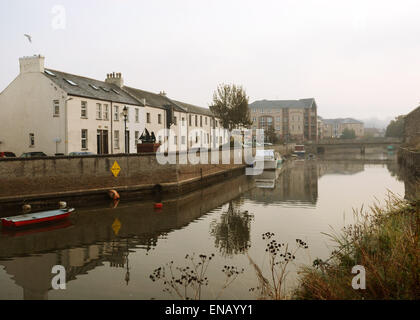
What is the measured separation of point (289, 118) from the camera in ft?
407

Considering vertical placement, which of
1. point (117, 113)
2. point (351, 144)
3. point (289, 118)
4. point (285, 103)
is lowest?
point (351, 144)

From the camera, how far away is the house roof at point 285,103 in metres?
125

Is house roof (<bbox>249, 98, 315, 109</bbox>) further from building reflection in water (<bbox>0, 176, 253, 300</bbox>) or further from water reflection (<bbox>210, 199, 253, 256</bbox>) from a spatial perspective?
water reflection (<bbox>210, 199, 253, 256</bbox>)

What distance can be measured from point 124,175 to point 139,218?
22.6 ft

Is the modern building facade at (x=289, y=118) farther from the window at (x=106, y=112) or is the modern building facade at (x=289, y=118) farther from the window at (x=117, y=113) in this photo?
the window at (x=106, y=112)

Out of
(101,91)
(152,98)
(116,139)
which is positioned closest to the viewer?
(101,91)

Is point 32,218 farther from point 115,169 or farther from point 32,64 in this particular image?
point 32,64

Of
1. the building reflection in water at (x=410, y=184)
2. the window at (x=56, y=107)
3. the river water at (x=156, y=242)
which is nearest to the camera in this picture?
the river water at (x=156, y=242)

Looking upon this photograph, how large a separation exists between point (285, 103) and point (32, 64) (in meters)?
108

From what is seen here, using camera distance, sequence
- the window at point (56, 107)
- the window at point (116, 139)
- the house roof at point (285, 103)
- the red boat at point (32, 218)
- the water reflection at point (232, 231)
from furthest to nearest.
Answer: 1. the house roof at point (285, 103)
2. the window at point (116, 139)
3. the window at point (56, 107)
4. the red boat at point (32, 218)
5. the water reflection at point (232, 231)

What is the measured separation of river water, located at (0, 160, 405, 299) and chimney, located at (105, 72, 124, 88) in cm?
2045

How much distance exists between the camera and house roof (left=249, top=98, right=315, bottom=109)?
12503 cm

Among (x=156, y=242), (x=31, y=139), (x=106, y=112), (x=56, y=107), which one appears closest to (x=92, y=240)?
(x=156, y=242)

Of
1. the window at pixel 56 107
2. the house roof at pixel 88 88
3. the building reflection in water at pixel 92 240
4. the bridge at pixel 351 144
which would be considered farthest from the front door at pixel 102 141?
the bridge at pixel 351 144
